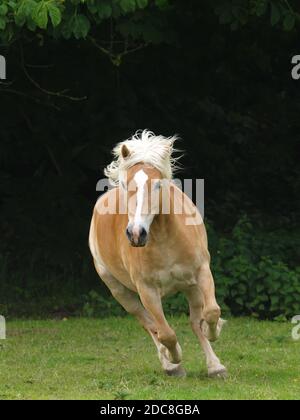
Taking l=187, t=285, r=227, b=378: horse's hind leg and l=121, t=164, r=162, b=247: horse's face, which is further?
l=187, t=285, r=227, b=378: horse's hind leg

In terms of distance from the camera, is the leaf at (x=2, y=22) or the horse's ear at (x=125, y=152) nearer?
the horse's ear at (x=125, y=152)

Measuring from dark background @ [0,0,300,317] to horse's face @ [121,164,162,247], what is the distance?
4773mm

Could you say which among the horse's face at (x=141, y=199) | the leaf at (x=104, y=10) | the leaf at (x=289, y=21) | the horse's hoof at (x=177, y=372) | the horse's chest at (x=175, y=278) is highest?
the leaf at (x=289, y=21)

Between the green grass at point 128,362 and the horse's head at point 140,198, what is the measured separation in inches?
42.4

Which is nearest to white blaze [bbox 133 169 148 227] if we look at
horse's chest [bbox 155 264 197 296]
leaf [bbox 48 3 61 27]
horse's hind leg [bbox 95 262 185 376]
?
horse's chest [bbox 155 264 197 296]

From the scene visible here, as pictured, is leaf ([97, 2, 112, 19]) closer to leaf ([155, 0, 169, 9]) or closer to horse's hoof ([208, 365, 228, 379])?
leaf ([155, 0, 169, 9])

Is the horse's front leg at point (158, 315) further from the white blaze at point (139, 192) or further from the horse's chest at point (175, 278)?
the white blaze at point (139, 192)

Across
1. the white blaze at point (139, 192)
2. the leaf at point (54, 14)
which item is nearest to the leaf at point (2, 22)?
the leaf at point (54, 14)

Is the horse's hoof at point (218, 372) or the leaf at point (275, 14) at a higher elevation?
the leaf at point (275, 14)

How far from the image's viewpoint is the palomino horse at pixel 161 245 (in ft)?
24.4

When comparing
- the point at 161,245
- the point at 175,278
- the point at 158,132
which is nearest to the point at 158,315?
the point at 175,278

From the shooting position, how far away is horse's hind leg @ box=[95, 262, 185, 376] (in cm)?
835

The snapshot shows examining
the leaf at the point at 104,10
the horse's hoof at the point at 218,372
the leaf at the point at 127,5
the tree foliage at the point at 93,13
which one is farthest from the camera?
the leaf at the point at 104,10

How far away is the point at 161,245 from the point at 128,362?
6.05 ft
